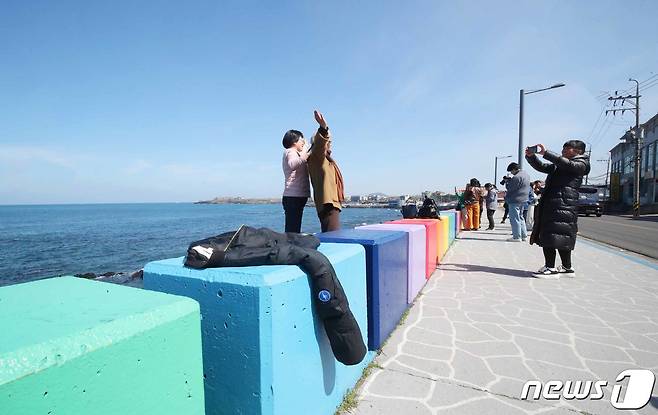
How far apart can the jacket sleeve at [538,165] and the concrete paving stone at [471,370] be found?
122 inches

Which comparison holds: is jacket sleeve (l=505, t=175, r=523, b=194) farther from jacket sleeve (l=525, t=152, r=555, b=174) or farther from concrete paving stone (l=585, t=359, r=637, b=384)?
concrete paving stone (l=585, t=359, r=637, b=384)

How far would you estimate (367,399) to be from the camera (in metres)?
2.09

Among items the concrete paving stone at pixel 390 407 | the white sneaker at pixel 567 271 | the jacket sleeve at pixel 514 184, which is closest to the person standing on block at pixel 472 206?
the jacket sleeve at pixel 514 184

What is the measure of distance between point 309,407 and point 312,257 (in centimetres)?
79

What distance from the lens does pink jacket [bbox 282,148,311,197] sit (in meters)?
3.68

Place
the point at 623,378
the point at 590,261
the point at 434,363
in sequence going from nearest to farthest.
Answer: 1. the point at 623,378
2. the point at 434,363
3. the point at 590,261

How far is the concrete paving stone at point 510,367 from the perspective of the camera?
2.37 meters

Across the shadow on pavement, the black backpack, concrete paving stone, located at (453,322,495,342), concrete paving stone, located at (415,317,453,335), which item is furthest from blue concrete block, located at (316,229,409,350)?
the black backpack

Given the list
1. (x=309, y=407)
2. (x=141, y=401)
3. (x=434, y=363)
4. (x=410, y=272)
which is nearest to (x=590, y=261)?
(x=410, y=272)

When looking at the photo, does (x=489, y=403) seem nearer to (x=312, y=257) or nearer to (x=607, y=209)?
(x=312, y=257)

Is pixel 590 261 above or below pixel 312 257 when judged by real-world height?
below

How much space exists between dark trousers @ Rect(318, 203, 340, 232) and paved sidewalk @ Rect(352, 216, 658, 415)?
1.31m

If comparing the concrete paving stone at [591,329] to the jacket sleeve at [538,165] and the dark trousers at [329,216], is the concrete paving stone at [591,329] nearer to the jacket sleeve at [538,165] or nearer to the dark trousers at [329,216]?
the jacket sleeve at [538,165]

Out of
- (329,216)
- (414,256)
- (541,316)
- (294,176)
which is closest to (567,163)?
(541,316)
